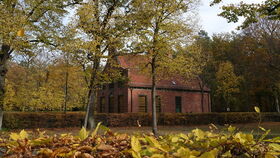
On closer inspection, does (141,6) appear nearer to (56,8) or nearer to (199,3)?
(199,3)

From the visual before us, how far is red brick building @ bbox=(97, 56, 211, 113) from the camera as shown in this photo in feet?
84.6

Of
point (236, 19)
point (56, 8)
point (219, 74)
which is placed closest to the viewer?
point (236, 19)

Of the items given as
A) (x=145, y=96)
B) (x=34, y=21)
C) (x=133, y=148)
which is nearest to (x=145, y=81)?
(x=145, y=96)

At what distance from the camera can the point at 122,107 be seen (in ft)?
86.5

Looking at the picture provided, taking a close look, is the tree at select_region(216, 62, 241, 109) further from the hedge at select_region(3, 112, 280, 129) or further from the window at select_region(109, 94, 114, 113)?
the window at select_region(109, 94, 114, 113)

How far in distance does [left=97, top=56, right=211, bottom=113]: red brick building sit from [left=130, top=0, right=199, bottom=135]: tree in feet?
35.4

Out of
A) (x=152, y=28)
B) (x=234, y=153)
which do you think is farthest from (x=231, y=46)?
(x=234, y=153)

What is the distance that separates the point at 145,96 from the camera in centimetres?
2681

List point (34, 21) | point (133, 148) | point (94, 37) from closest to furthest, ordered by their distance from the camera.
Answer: point (133, 148)
point (94, 37)
point (34, 21)

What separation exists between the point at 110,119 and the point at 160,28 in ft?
35.5

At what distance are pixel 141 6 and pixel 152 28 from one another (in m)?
1.57

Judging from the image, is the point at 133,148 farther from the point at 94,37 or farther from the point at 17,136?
the point at 94,37

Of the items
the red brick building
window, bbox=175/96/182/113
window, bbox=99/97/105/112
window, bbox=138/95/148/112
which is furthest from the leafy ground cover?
window, bbox=99/97/105/112

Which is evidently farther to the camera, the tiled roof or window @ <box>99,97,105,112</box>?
window @ <box>99,97,105,112</box>
